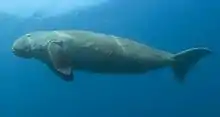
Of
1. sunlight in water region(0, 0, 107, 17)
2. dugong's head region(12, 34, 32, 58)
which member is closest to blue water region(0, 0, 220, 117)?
sunlight in water region(0, 0, 107, 17)

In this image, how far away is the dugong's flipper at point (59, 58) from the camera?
2824 mm

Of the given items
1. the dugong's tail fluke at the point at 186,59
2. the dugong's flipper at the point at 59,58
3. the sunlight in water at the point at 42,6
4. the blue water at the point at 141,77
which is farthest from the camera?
the sunlight in water at the point at 42,6

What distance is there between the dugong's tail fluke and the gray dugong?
0.14 feet

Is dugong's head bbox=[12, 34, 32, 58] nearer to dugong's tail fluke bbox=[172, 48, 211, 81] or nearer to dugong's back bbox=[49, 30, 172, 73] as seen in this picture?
dugong's back bbox=[49, 30, 172, 73]

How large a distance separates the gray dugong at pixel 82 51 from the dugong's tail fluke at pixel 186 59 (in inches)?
1.6

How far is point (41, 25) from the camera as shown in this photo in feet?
17.7

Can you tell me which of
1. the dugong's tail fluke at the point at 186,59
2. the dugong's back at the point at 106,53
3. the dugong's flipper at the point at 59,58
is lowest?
the dugong's flipper at the point at 59,58

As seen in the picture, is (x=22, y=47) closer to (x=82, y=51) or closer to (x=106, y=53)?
(x=82, y=51)

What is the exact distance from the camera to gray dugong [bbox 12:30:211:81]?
287 cm

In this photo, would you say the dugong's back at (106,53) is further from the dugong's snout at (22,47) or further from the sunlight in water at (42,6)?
the sunlight in water at (42,6)

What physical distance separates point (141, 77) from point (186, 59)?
162 centimetres

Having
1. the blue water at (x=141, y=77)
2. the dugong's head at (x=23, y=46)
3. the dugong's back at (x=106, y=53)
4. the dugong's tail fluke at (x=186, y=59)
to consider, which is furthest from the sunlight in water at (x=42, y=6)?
the dugong's head at (x=23, y=46)

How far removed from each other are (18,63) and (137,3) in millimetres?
1899

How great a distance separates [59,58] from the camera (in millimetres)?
2863
